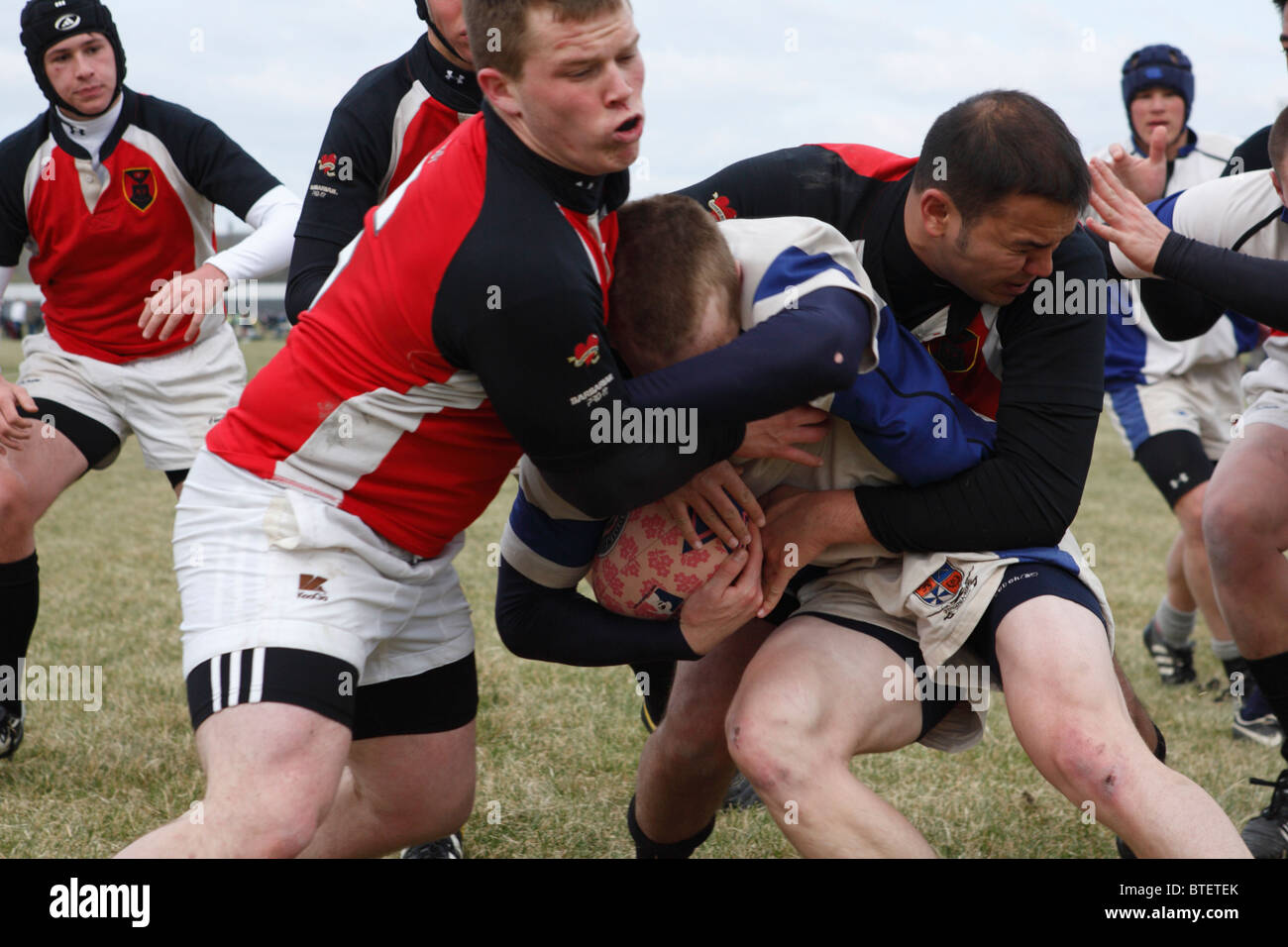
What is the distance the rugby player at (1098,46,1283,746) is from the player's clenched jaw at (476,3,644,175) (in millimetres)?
3943

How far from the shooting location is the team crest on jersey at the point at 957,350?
3057 mm

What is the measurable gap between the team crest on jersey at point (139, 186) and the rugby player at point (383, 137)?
142cm

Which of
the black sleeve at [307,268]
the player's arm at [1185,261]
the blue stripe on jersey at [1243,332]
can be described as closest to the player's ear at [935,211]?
the player's arm at [1185,261]

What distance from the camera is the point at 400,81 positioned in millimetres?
3947

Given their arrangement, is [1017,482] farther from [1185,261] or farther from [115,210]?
[115,210]

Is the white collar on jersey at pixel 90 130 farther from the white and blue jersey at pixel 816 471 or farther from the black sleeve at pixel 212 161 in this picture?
the white and blue jersey at pixel 816 471

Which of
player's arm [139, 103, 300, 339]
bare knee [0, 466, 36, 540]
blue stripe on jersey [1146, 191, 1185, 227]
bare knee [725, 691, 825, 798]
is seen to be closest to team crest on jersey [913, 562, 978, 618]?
bare knee [725, 691, 825, 798]

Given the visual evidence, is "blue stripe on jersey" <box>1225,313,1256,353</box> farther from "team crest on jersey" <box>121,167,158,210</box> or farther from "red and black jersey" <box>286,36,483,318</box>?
"team crest on jersey" <box>121,167,158,210</box>

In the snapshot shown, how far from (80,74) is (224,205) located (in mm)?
723

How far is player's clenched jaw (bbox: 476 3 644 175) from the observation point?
2.35 m

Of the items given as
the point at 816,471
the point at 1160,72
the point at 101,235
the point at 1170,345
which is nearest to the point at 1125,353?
the point at 1170,345

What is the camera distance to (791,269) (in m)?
2.63
